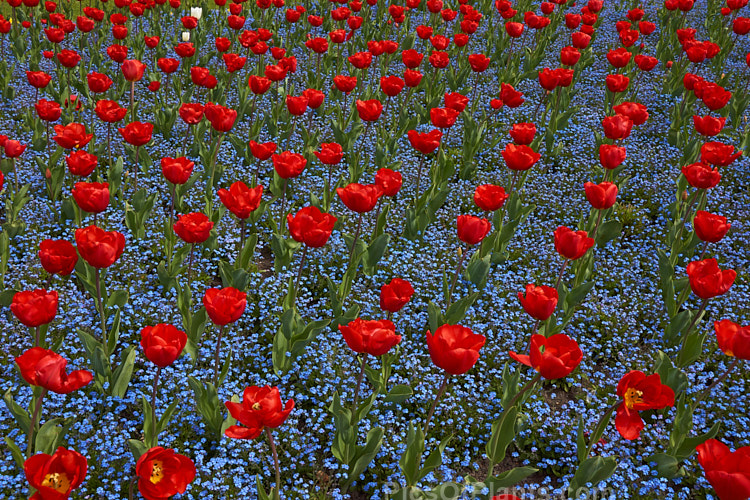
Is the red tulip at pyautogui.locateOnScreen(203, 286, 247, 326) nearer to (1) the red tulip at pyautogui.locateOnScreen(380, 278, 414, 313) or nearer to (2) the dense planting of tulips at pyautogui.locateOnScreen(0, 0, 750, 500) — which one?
(2) the dense planting of tulips at pyautogui.locateOnScreen(0, 0, 750, 500)

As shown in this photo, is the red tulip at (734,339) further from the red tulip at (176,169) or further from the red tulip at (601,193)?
the red tulip at (176,169)

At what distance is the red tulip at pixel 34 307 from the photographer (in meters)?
2.94

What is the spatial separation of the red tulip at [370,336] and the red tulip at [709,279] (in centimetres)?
200

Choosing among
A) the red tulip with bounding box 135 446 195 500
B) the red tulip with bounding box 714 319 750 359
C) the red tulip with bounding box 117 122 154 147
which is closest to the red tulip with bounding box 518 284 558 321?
the red tulip with bounding box 714 319 750 359

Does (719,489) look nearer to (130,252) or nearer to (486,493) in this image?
(486,493)

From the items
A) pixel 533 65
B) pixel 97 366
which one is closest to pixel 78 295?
pixel 97 366

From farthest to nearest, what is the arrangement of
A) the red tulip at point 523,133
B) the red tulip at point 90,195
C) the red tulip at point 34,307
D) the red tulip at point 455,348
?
1. the red tulip at point 523,133
2. the red tulip at point 90,195
3. the red tulip at point 34,307
4. the red tulip at point 455,348

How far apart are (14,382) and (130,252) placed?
5.02 feet

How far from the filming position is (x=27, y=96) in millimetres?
7598

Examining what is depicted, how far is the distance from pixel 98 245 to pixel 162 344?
811 mm

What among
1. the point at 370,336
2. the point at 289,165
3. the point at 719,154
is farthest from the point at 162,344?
the point at 719,154

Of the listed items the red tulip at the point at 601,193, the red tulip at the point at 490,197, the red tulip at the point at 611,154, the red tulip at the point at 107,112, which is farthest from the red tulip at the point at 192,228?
the red tulip at the point at 611,154

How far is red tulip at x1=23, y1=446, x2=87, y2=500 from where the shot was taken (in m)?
2.08

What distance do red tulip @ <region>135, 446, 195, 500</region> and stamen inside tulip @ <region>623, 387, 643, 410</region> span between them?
1.95 meters
